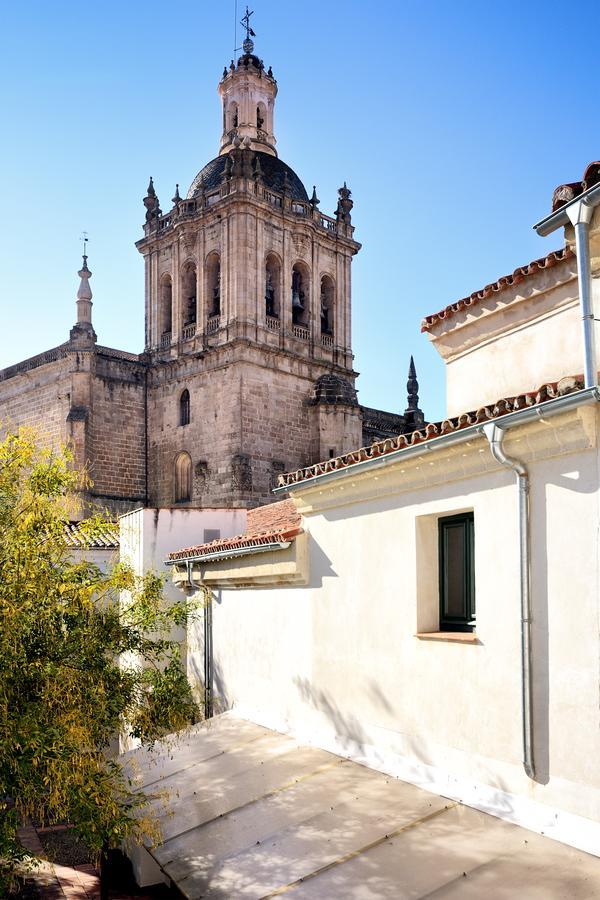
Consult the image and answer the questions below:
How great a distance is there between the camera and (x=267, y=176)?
114 feet

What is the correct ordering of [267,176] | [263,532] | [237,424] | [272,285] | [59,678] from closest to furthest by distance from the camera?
1. [59,678]
2. [263,532]
3. [237,424]
4. [272,285]
5. [267,176]

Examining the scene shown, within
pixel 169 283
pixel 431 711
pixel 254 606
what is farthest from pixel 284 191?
pixel 431 711

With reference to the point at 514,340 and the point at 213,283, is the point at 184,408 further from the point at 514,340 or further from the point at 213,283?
the point at 514,340

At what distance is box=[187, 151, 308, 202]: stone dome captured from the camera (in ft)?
113

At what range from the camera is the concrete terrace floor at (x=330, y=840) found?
19.1ft

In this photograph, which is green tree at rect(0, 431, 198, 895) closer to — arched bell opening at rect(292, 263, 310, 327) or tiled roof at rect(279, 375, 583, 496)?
tiled roof at rect(279, 375, 583, 496)

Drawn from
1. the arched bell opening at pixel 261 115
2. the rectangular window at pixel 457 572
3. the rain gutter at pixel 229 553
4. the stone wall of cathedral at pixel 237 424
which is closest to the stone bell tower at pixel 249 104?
the arched bell opening at pixel 261 115

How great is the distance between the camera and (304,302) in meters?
34.7

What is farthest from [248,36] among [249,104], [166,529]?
[166,529]

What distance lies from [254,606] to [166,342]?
81.0 ft

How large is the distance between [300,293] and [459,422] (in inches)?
1128

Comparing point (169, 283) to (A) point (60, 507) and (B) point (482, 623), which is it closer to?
(A) point (60, 507)

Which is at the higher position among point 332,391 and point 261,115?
point 261,115

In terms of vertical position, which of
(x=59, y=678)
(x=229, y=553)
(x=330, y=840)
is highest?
(x=229, y=553)
